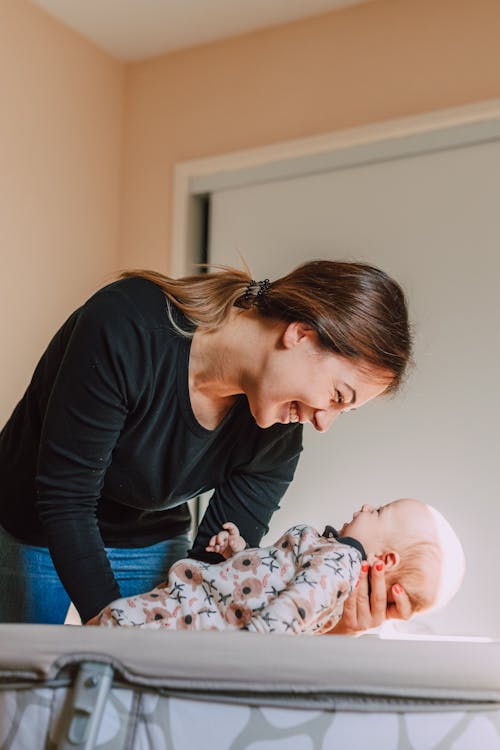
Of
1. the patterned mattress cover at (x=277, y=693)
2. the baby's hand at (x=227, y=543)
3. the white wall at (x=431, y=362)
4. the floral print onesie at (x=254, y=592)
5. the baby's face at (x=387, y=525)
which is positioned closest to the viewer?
the patterned mattress cover at (x=277, y=693)

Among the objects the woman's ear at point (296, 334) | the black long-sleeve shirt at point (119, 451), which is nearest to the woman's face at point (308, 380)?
the woman's ear at point (296, 334)

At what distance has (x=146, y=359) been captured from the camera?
50.8 inches

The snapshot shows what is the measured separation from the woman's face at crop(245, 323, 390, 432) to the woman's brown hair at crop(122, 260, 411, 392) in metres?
0.02

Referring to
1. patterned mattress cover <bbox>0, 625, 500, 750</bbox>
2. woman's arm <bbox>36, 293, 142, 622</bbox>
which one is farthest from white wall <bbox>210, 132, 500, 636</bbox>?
patterned mattress cover <bbox>0, 625, 500, 750</bbox>

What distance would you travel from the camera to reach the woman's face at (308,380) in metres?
1.29

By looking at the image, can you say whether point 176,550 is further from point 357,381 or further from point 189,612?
point 357,381

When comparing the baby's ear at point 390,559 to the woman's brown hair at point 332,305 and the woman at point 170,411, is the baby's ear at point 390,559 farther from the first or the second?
the woman's brown hair at point 332,305

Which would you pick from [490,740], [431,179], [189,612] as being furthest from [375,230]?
[490,740]

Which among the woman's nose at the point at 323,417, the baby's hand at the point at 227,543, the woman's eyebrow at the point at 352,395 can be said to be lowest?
the baby's hand at the point at 227,543

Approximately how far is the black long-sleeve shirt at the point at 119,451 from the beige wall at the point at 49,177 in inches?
41.5

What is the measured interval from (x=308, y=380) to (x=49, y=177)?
1594mm

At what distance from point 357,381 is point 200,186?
1553 millimetres

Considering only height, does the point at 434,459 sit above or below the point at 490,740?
above

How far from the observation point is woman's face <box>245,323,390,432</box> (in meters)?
1.29
